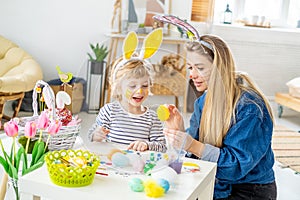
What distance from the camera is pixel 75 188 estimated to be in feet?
4.05

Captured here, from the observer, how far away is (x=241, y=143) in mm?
1634

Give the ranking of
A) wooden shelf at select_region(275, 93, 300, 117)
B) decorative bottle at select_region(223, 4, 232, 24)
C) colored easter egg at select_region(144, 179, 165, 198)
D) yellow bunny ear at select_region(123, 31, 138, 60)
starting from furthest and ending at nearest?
decorative bottle at select_region(223, 4, 232, 24)
wooden shelf at select_region(275, 93, 300, 117)
yellow bunny ear at select_region(123, 31, 138, 60)
colored easter egg at select_region(144, 179, 165, 198)

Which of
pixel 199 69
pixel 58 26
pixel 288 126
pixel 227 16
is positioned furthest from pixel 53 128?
pixel 227 16

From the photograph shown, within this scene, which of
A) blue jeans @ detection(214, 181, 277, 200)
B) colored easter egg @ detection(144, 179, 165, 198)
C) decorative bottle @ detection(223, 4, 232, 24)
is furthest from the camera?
decorative bottle @ detection(223, 4, 232, 24)

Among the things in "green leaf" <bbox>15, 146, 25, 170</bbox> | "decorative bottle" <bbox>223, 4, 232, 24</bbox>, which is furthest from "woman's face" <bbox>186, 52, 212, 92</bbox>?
"decorative bottle" <bbox>223, 4, 232, 24</bbox>

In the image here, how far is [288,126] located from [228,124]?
329 cm

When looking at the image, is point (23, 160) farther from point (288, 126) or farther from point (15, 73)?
point (288, 126)

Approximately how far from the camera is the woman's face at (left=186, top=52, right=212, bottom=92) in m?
1.45

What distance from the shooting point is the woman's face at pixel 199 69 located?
4.76ft

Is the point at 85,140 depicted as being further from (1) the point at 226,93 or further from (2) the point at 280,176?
(2) the point at 280,176

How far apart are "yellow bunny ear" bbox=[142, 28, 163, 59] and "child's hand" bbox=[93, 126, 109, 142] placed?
25cm

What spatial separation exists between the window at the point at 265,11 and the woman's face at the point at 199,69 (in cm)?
394

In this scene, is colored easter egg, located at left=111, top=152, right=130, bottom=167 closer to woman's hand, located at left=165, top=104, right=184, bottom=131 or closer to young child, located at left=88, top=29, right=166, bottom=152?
young child, located at left=88, top=29, right=166, bottom=152

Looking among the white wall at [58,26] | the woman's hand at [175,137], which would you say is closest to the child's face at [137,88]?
the woman's hand at [175,137]
